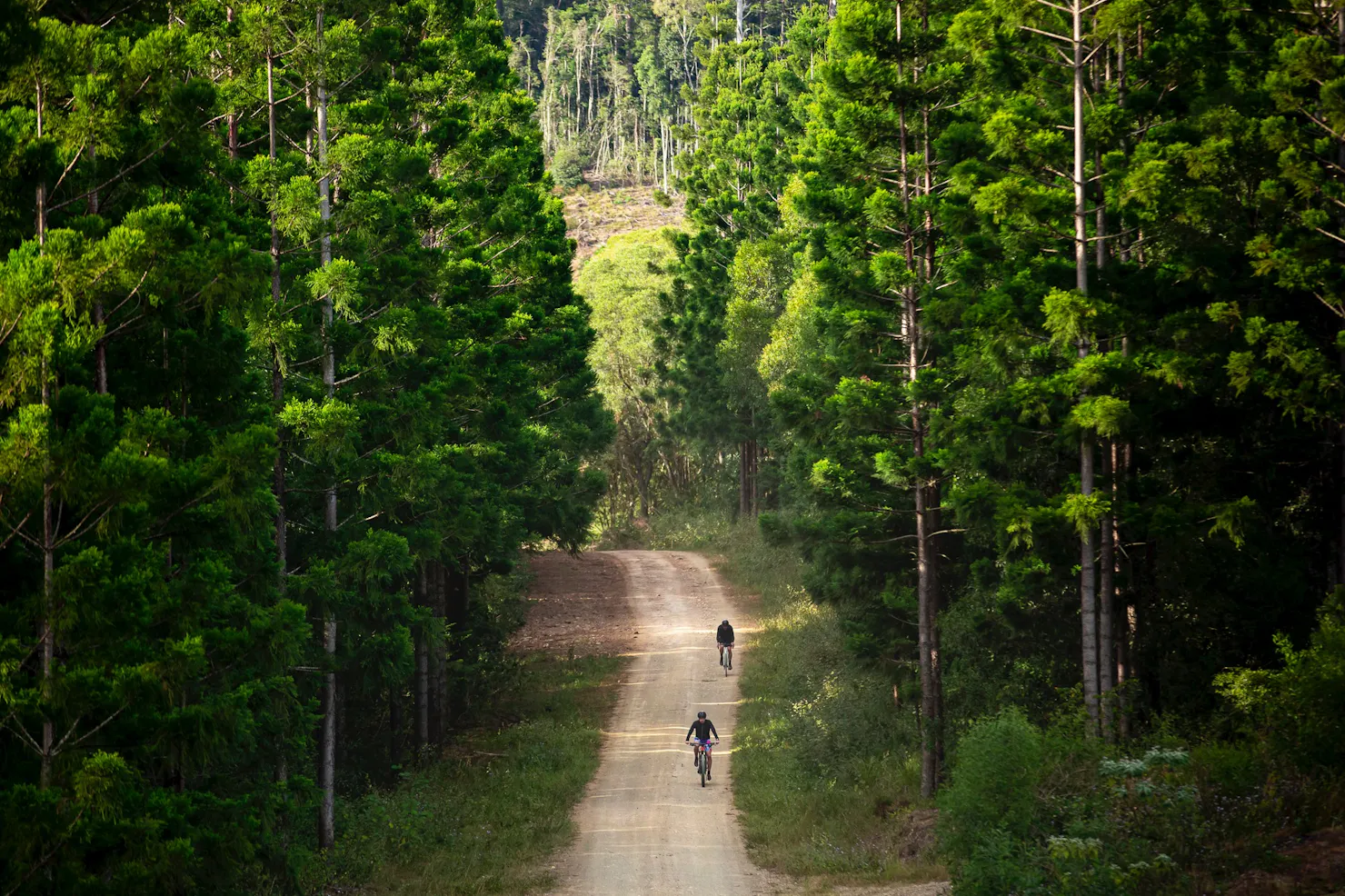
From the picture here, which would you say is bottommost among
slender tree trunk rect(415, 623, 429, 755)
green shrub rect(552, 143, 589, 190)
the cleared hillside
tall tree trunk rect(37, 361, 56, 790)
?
slender tree trunk rect(415, 623, 429, 755)

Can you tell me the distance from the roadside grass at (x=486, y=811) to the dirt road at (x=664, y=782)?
1.95 feet

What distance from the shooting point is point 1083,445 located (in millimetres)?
17953

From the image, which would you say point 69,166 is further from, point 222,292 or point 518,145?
point 518,145

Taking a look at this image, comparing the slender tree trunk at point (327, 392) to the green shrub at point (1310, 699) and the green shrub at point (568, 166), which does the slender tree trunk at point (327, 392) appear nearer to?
the green shrub at point (1310, 699)

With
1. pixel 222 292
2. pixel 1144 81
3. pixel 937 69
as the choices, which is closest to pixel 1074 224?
pixel 1144 81

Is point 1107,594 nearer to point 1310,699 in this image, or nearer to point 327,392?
point 1310,699

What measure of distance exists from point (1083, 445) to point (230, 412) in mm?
11677

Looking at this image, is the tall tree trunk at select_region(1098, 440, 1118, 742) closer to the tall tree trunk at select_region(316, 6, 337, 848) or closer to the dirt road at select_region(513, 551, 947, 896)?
the dirt road at select_region(513, 551, 947, 896)

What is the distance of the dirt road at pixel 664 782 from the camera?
63.6ft

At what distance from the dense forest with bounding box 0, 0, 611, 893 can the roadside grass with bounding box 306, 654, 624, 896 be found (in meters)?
1.09

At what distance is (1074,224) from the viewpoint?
18953mm

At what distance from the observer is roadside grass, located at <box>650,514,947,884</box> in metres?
19.8

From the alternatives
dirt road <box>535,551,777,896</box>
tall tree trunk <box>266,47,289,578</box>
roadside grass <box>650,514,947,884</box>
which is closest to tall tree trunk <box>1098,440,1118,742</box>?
roadside grass <box>650,514,947,884</box>

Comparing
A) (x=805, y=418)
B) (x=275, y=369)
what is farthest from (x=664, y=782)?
(x=275, y=369)
